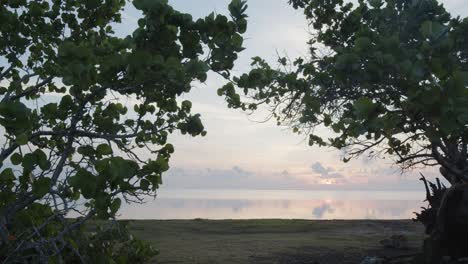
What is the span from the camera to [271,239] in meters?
13.3

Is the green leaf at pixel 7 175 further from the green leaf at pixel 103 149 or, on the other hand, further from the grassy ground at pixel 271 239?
the grassy ground at pixel 271 239

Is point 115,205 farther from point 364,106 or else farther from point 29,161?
point 364,106

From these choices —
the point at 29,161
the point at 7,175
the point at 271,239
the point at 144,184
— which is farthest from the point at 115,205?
the point at 271,239

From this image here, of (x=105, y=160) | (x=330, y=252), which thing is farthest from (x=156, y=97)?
(x=330, y=252)

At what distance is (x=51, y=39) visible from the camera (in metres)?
8.71

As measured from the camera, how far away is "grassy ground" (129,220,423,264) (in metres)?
10.1

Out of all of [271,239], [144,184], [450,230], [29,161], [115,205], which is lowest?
[271,239]

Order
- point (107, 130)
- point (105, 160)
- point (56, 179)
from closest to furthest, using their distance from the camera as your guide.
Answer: point (105, 160), point (56, 179), point (107, 130)

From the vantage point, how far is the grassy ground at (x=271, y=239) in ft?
33.2

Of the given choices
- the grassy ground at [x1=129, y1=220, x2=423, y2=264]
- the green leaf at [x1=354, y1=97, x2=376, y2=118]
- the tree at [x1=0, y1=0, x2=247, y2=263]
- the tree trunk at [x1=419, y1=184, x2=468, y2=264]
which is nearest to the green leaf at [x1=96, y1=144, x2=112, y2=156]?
the tree at [x1=0, y1=0, x2=247, y2=263]

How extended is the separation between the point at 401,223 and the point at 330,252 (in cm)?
751

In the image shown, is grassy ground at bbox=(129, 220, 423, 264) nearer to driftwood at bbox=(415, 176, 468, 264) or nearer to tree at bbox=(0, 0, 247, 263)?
driftwood at bbox=(415, 176, 468, 264)

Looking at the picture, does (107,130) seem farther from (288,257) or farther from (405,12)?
(405,12)

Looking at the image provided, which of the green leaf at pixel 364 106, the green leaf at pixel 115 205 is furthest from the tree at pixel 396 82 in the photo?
the green leaf at pixel 115 205
